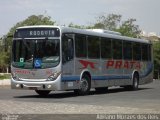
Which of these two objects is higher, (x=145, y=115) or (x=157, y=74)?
(x=145, y=115)

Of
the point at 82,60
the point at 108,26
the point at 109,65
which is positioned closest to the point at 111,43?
the point at 109,65

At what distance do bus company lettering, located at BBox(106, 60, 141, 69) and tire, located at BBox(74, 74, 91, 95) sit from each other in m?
2.61

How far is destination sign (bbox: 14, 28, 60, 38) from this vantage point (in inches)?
894

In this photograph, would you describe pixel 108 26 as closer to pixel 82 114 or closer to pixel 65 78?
pixel 65 78

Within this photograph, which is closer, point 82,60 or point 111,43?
point 82,60

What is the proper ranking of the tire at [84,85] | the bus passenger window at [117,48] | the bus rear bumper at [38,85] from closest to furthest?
1. the bus rear bumper at [38,85]
2. the tire at [84,85]
3. the bus passenger window at [117,48]

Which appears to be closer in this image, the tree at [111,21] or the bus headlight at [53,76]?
the bus headlight at [53,76]

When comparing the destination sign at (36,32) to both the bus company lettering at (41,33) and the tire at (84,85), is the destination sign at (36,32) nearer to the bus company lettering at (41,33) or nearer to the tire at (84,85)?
the bus company lettering at (41,33)

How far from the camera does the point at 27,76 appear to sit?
2275 cm

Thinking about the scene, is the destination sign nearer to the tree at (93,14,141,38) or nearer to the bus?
the bus

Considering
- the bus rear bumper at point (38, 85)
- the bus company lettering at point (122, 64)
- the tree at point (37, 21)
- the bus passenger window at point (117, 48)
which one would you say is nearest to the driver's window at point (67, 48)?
the bus rear bumper at point (38, 85)

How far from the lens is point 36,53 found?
2255 cm

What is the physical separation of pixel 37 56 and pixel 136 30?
183ft

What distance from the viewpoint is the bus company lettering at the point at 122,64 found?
27633 mm
